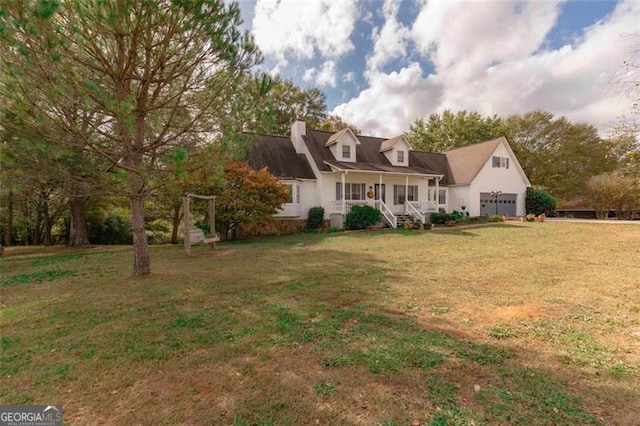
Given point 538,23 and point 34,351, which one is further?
point 538,23

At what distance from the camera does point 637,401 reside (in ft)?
8.55

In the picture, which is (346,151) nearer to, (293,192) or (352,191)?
(352,191)

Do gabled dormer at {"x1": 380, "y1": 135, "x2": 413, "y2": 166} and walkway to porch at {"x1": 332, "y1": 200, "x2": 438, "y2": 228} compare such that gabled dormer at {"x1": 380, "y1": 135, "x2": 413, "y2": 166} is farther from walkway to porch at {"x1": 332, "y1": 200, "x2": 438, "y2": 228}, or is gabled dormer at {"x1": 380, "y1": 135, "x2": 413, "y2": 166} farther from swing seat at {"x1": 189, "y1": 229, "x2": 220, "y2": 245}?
swing seat at {"x1": 189, "y1": 229, "x2": 220, "y2": 245}

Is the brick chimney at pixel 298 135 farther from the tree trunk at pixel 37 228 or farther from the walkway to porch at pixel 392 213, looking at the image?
Answer: the tree trunk at pixel 37 228

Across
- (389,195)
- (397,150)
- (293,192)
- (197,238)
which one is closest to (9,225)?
(197,238)

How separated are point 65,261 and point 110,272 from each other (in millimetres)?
3941

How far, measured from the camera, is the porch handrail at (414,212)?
2052 cm

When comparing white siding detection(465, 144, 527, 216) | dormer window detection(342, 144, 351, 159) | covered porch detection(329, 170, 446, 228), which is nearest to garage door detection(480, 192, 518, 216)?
white siding detection(465, 144, 527, 216)

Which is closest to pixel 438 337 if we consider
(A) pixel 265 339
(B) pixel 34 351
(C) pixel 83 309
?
(A) pixel 265 339

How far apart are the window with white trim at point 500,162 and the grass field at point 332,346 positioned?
760 inches

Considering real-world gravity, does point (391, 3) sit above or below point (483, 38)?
above

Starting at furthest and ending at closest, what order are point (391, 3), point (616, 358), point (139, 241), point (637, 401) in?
1. point (391, 3)
2. point (139, 241)
3. point (616, 358)
4. point (637, 401)

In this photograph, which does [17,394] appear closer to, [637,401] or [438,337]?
[438,337]

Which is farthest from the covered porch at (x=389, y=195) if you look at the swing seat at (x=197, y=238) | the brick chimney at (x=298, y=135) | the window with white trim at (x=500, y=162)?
the swing seat at (x=197, y=238)
